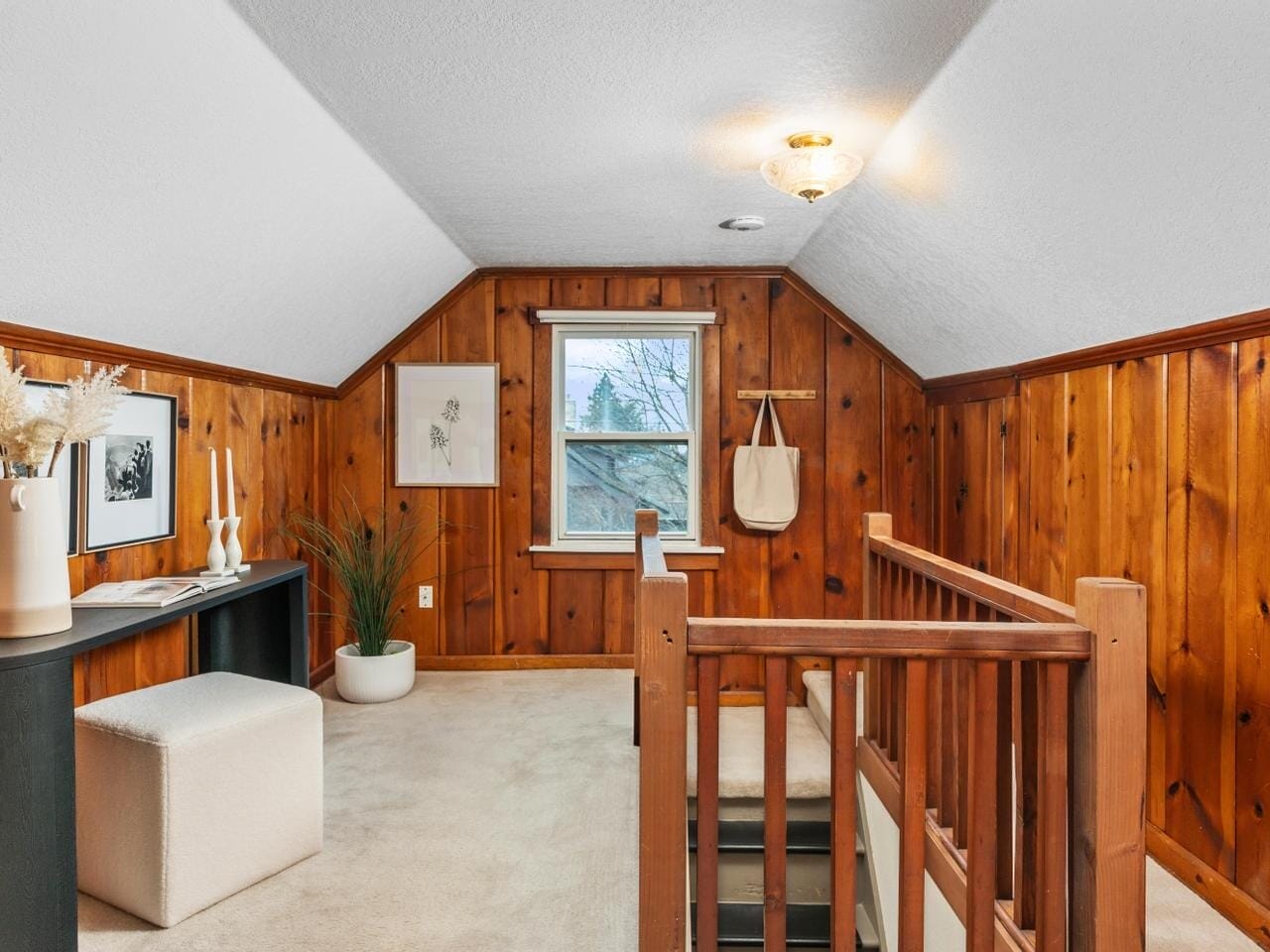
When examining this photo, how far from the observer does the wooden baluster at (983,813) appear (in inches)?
52.8

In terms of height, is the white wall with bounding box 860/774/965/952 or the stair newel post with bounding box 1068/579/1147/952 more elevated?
the stair newel post with bounding box 1068/579/1147/952

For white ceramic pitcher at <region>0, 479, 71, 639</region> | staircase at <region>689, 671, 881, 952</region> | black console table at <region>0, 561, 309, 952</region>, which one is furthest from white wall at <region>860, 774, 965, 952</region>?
white ceramic pitcher at <region>0, 479, 71, 639</region>

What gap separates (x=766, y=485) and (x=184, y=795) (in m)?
2.69

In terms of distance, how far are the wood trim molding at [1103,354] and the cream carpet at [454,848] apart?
2.09 metres

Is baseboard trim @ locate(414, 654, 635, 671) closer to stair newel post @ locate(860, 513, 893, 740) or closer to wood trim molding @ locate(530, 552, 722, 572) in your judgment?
wood trim molding @ locate(530, 552, 722, 572)

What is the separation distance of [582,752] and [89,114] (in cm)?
243

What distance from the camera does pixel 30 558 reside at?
173cm

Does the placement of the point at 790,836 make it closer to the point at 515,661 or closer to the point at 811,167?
the point at 515,661

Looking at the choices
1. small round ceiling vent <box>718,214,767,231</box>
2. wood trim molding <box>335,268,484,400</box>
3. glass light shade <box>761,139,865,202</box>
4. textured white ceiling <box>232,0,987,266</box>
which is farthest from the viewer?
wood trim molding <box>335,268,484,400</box>

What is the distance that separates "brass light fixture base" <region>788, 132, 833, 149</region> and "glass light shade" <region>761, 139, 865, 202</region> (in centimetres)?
1

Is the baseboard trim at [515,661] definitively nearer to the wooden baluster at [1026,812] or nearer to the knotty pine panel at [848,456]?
the knotty pine panel at [848,456]

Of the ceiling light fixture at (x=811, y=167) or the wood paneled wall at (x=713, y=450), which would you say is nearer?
the ceiling light fixture at (x=811, y=167)

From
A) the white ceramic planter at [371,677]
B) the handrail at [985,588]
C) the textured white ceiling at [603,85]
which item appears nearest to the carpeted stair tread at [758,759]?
the handrail at [985,588]

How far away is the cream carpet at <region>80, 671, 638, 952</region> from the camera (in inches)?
72.6
